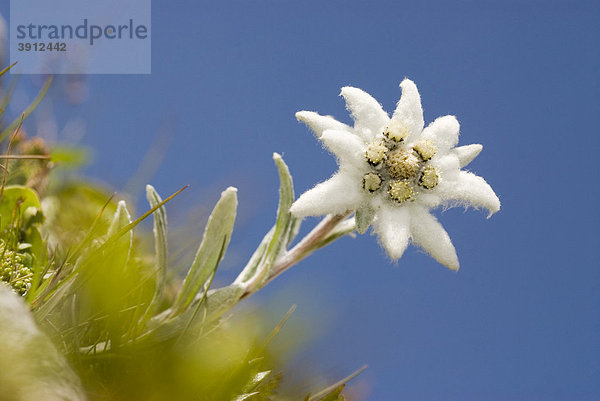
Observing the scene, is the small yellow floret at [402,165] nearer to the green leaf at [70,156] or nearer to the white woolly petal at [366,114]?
the white woolly petal at [366,114]

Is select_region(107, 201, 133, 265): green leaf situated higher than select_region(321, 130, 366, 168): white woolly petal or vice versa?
select_region(321, 130, 366, 168): white woolly petal


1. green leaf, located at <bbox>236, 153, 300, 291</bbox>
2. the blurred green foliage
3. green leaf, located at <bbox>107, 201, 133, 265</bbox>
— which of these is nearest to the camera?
the blurred green foliage

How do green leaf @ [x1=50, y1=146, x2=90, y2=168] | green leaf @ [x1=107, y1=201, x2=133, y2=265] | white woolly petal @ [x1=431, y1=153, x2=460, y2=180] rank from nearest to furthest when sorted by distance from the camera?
1. green leaf @ [x1=107, y1=201, x2=133, y2=265]
2. white woolly petal @ [x1=431, y1=153, x2=460, y2=180]
3. green leaf @ [x1=50, y1=146, x2=90, y2=168]

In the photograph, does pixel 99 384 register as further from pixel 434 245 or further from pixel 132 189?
pixel 132 189

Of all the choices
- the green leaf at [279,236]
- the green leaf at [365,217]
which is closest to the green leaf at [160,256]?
the green leaf at [279,236]

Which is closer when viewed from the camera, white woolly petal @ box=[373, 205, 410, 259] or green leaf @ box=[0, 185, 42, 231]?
white woolly petal @ box=[373, 205, 410, 259]

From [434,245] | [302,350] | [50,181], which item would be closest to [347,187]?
[434,245]

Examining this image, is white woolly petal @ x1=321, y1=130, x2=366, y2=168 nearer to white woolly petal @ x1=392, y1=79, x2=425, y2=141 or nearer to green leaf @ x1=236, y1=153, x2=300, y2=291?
white woolly petal @ x1=392, y1=79, x2=425, y2=141

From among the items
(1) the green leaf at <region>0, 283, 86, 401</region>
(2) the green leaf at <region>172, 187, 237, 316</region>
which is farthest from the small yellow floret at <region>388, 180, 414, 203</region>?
(1) the green leaf at <region>0, 283, 86, 401</region>
